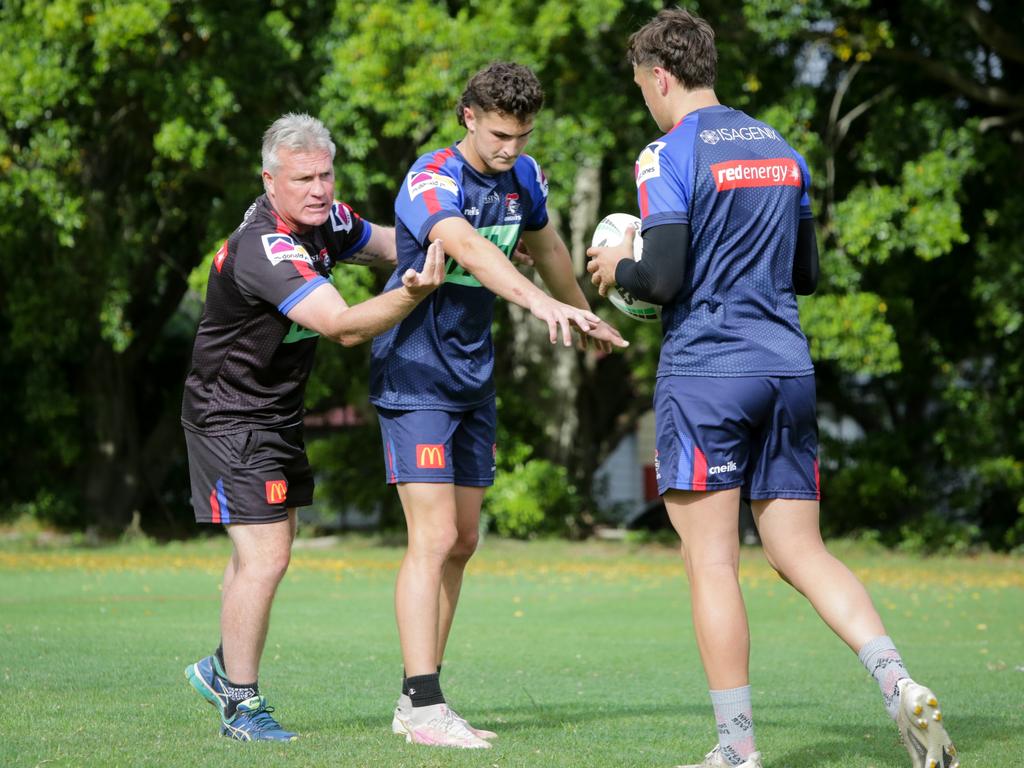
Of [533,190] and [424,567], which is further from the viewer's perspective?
[533,190]

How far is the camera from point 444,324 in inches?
225

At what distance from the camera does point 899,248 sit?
66.1 feet

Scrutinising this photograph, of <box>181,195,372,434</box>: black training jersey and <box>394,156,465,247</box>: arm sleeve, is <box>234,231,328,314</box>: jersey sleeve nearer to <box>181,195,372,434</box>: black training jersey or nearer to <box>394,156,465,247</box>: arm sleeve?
<box>181,195,372,434</box>: black training jersey

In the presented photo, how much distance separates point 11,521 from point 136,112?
36.8 ft

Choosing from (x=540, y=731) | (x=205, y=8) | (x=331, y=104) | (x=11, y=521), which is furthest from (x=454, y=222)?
(x=11, y=521)

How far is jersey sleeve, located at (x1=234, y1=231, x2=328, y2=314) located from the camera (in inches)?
211

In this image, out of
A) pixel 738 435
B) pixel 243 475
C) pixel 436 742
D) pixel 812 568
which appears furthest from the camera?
pixel 243 475

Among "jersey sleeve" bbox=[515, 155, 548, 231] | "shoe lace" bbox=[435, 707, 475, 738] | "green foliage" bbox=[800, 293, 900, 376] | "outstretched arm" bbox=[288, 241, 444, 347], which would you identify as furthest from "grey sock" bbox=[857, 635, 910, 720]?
"green foliage" bbox=[800, 293, 900, 376]

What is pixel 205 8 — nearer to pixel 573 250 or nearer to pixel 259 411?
pixel 573 250

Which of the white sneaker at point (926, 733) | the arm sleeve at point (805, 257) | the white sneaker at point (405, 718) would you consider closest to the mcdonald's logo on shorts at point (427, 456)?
the white sneaker at point (405, 718)

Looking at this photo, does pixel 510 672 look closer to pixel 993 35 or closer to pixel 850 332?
pixel 850 332

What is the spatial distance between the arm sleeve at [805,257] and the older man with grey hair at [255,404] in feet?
4.80

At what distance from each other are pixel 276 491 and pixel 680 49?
2323 millimetres

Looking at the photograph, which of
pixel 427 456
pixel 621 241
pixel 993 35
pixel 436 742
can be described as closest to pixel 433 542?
pixel 427 456
